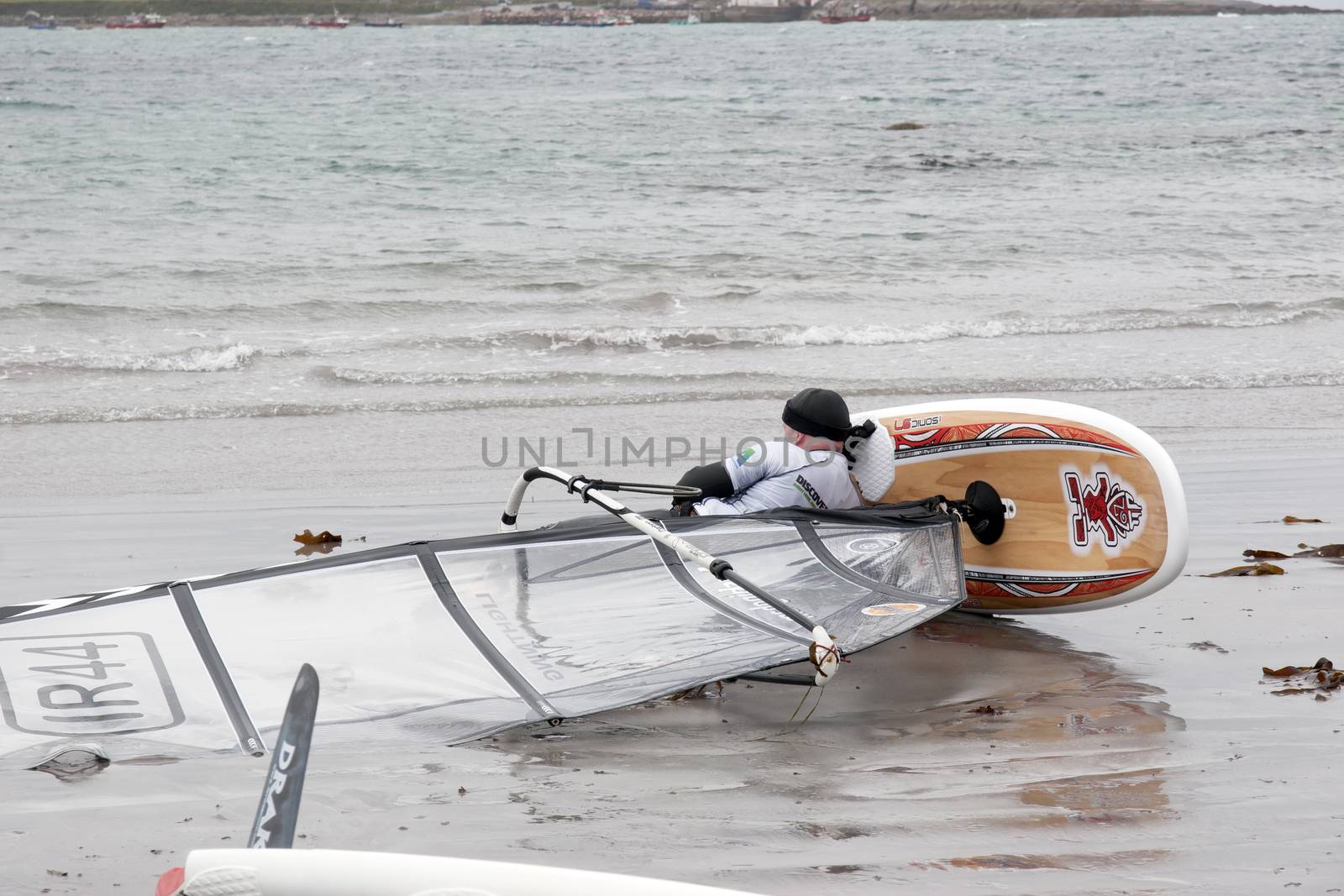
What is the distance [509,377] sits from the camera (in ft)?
31.7

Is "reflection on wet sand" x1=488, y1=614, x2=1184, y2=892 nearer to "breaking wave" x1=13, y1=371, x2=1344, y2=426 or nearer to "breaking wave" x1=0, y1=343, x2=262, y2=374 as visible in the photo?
"breaking wave" x1=13, y1=371, x2=1344, y2=426

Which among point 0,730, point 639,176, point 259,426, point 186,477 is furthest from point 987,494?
point 639,176

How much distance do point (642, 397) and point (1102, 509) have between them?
14.7 feet

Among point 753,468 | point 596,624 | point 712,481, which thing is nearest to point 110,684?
point 596,624

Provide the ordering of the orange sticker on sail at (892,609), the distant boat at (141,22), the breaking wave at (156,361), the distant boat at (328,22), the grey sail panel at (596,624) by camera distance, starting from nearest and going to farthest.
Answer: the grey sail panel at (596,624), the orange sticker on sail at (892,609), the breaking wave at (156,361), the distant boat at (141,22), the distant boat at (328,22)

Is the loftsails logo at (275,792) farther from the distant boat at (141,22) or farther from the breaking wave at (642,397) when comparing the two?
the distant boat at (141,22)

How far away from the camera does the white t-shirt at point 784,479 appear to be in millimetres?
4844

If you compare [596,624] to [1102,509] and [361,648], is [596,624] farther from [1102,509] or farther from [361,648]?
[1102,509]

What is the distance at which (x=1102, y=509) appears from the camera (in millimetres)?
4969

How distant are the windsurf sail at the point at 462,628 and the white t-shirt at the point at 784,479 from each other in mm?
154

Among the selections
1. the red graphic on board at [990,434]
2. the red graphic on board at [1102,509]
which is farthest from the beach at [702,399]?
the red graphic on board at [990,434]

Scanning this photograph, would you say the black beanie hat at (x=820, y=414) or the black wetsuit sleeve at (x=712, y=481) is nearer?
the black beanie hat at (x=820, y=414)

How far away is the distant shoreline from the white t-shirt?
291ft

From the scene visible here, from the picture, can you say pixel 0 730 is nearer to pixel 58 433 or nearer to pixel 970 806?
pixel 970 806
